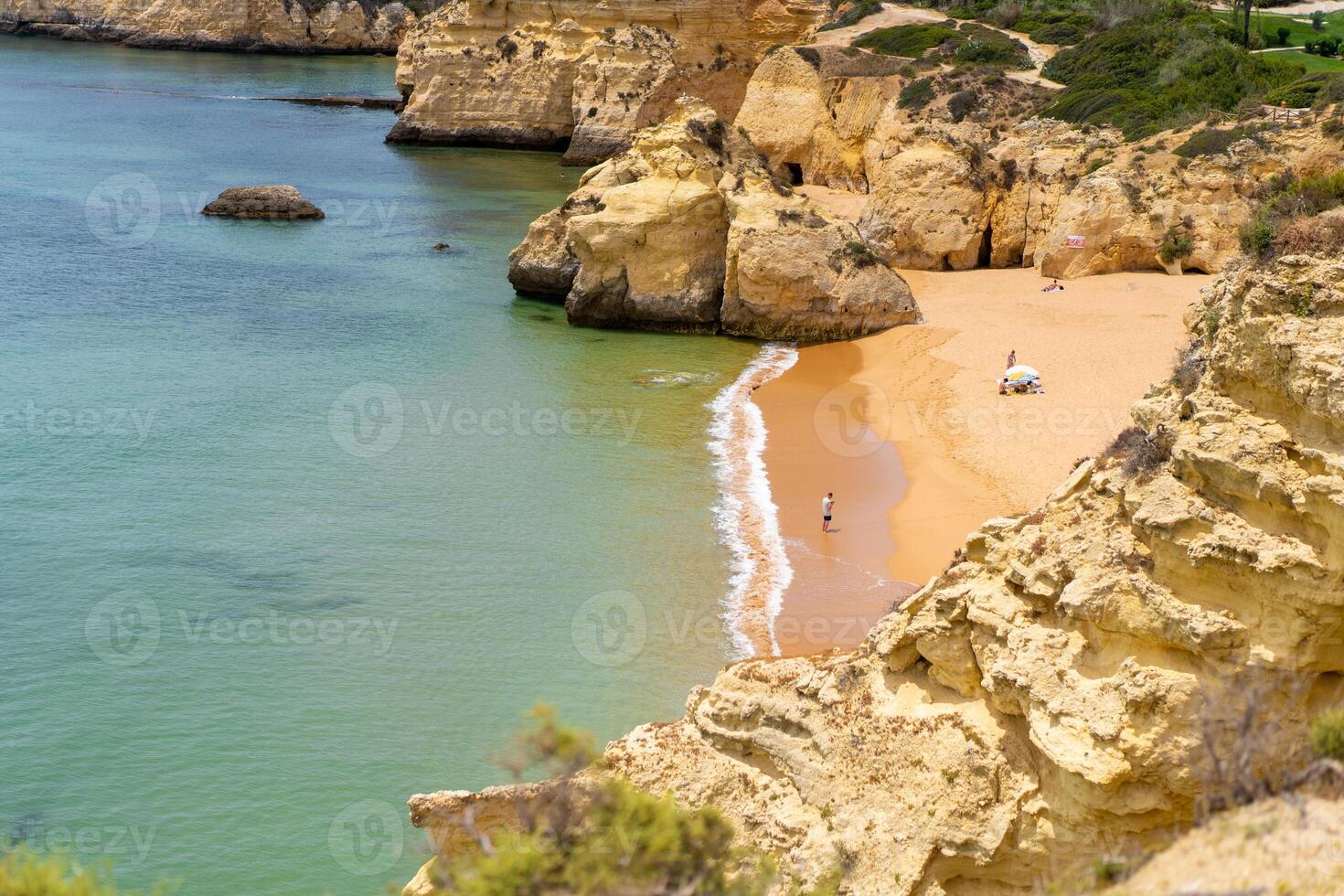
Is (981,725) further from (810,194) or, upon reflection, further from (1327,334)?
(810,194)

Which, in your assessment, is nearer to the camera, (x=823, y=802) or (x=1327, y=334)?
(x=1327, y=334)

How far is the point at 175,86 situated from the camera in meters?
86.8

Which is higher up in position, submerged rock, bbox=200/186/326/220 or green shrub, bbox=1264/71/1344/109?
green shrub, bbox=1264/71/1344/109

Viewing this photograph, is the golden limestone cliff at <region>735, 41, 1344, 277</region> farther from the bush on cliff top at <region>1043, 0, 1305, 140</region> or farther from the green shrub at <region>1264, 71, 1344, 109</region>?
the green shrub at <region>1264, 71, 1344, 109</region>

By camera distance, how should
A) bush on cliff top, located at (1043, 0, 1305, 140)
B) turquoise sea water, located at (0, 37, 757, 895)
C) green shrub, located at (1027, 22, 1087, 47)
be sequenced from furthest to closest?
green shrub, located at (1027, 22, 1087, 47) < bush on cliff top, located at (1043, 0, 1305, 140) < turquoise sea water, located at (0, 37, 757, 895)

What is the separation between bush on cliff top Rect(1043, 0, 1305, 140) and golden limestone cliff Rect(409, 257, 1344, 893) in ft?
110

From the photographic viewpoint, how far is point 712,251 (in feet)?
117

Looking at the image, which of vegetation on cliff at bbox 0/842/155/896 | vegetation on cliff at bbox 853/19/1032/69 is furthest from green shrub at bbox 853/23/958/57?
vegetation on cliff at bbox 0/842/155/896

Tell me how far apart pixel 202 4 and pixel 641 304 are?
286ft

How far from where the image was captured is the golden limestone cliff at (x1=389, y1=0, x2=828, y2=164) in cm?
6462

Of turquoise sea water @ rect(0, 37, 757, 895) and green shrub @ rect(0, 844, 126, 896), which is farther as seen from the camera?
turquoise sea water @ rect(0, 37, 757, 895)

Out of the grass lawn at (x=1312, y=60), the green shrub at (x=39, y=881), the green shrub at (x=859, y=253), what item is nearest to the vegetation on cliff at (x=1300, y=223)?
the green shrub at (x=39, y=881)

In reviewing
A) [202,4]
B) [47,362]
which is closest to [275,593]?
[47,362]

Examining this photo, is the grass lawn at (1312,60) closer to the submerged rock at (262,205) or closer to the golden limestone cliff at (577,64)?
the golden limestone cliff at (577,64)
